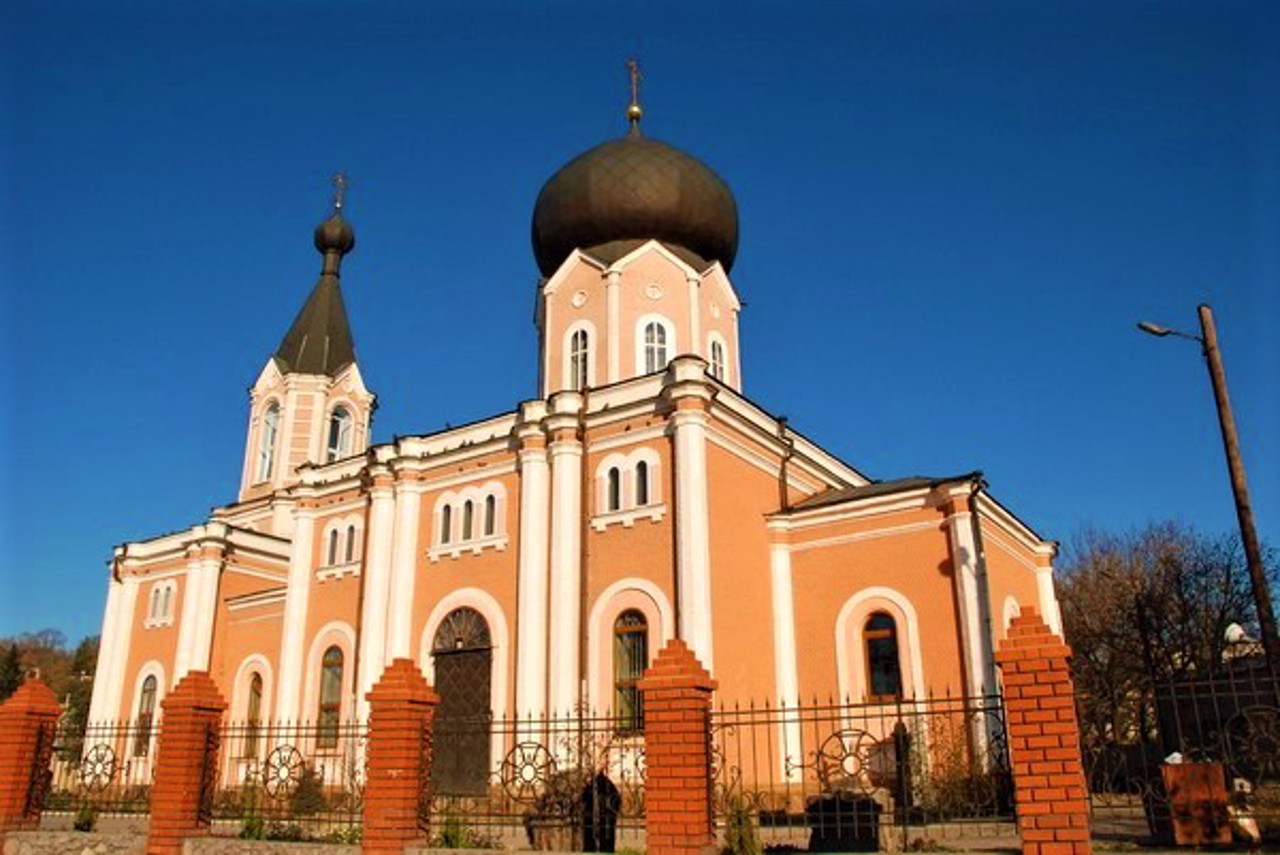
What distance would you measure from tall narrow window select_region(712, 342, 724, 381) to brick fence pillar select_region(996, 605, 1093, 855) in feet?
52.0

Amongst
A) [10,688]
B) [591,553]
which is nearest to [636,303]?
[591,553]

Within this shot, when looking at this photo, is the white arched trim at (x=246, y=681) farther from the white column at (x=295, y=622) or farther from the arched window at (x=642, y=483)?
the arched window at (x=642, y=483)

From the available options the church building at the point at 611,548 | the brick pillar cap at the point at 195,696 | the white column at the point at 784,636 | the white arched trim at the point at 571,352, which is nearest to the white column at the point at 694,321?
the church building at the point at 611,548

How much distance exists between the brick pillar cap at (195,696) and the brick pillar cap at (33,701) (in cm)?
233

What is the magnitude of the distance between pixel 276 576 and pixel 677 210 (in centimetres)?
1430

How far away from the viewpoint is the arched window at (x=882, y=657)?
1731 cm

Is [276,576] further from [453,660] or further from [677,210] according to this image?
[677,210]

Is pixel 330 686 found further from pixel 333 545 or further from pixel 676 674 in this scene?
pixel 676 674

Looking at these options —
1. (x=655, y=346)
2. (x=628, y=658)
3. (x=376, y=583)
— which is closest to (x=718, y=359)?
Result: (x=655, y=346)

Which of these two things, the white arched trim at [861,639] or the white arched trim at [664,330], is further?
the white arched trim at [664,330]

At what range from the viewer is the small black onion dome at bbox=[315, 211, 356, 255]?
33.1 meters

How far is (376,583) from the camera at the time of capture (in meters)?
20.6

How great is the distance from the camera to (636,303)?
2206 cm

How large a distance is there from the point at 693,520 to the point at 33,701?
9863mm
